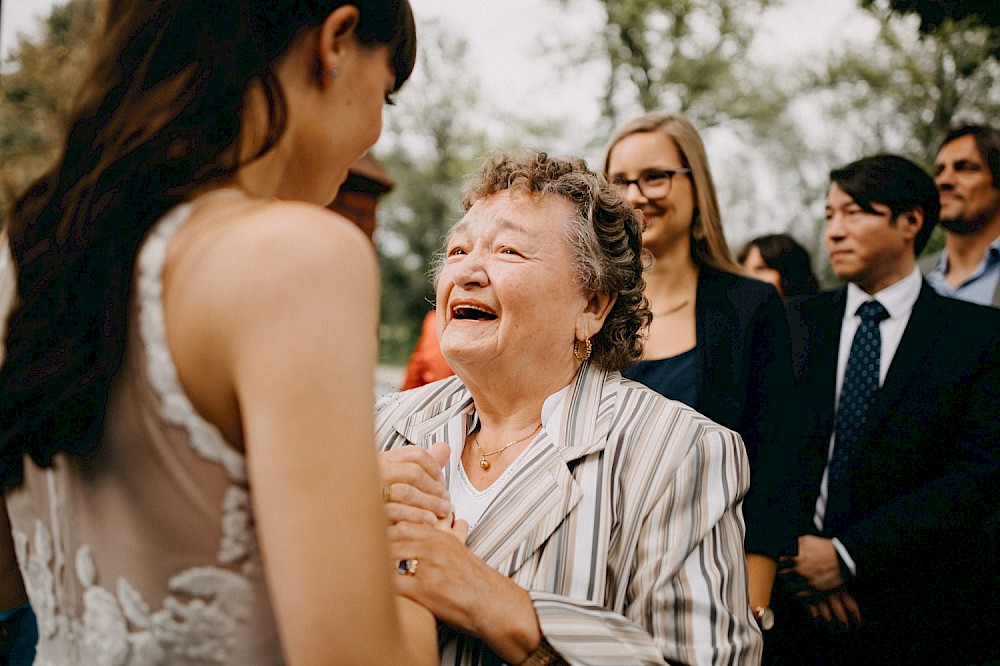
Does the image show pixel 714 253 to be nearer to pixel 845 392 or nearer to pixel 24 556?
pixel 845 392

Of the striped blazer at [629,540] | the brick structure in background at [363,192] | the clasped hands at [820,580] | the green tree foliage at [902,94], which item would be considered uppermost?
the green tree foliage at [902,94]

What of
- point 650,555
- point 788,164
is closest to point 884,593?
point 650,555

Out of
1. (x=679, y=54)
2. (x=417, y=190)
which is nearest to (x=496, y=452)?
Result: (x=679, y=54)

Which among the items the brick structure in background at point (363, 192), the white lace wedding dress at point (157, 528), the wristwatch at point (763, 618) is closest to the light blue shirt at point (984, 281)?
the wristwatch at point (763, 618)

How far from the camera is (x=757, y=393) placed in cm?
303

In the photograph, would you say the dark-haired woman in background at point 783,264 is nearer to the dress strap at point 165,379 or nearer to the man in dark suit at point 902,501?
the man in dark suit at point 902,501

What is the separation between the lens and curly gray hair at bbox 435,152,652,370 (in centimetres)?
247

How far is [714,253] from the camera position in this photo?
344cm

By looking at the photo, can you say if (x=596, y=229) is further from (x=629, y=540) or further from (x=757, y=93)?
(x=757, y=93)

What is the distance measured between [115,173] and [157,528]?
49 centimetres

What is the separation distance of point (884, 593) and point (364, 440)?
10.1ft

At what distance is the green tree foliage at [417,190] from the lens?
95.1 ft

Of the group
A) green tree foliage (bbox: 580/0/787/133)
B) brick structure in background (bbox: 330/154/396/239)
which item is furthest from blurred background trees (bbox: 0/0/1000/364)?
brick structure in background (bbox: 330/154/396/239)

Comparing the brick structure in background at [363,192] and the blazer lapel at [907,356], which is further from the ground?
the brick structure in background at [363,192]
